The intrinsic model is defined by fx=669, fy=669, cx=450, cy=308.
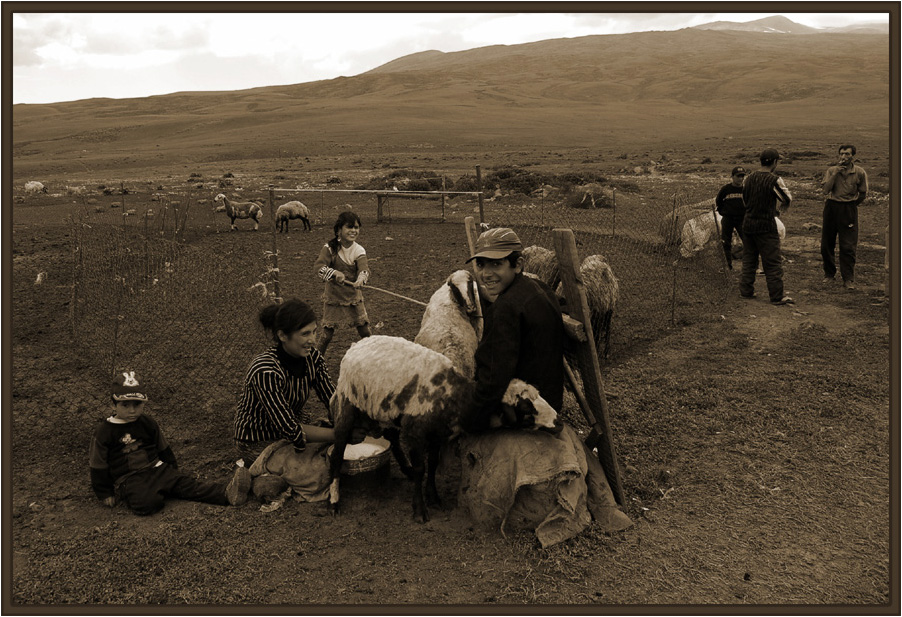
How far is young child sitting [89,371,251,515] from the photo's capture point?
4371 mm

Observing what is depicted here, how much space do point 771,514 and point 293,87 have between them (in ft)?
449

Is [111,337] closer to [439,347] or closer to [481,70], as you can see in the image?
[439,347]

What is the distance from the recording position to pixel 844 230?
981 centimetres

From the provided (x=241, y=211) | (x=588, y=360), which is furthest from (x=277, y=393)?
(x=241, y=211)

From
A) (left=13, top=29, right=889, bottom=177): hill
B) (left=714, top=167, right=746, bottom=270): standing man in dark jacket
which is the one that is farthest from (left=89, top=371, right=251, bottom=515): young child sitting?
(left=13, top=29, right=889, bottom=177): hill

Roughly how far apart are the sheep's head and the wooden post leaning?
1.74 ft

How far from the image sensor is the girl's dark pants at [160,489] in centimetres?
440

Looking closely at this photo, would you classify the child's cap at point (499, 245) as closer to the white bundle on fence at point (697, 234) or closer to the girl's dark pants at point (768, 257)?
the girl's dark pants at point (768, 257)

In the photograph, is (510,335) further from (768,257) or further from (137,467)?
(768,257)

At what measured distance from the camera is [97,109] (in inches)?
3952

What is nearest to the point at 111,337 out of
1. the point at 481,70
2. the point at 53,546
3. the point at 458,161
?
the point at 53,546

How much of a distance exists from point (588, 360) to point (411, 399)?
117 cm

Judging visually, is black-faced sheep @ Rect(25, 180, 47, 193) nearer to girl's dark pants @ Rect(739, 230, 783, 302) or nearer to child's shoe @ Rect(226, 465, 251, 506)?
girl's dark pants @ Rect(739, 230, 783, 302)

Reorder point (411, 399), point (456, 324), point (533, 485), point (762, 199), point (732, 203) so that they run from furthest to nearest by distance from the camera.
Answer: point (732, 203) < point (762, 199) < point (456, 324) < point (411, 399) < point (533, 485)
